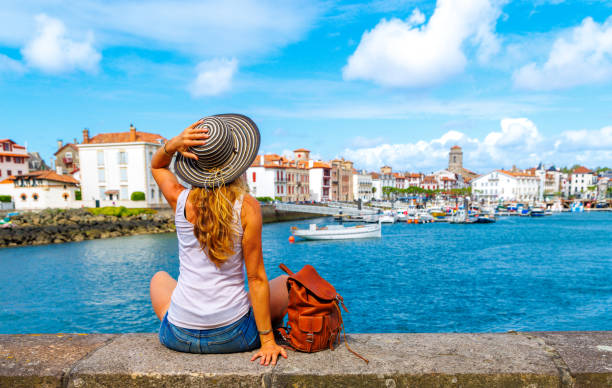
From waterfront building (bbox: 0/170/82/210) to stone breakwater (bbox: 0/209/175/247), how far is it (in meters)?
4.25

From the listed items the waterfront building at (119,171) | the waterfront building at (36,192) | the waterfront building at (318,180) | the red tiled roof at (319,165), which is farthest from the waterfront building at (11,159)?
the red tiled roof at (319,165)

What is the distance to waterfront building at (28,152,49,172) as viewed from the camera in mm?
84000

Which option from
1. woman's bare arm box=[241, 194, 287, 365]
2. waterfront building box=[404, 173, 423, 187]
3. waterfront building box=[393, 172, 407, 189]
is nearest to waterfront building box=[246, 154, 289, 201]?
waterfront building box=[393, 172, 407, 189]

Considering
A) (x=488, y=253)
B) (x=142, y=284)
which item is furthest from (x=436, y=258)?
(x=142, y=284)

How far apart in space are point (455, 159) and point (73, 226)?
560 ft

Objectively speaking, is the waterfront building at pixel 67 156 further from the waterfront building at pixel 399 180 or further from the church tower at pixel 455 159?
the church tower at pixel 455 159

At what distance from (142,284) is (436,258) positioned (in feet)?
62.7

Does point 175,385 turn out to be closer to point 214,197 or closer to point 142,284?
point 214,197

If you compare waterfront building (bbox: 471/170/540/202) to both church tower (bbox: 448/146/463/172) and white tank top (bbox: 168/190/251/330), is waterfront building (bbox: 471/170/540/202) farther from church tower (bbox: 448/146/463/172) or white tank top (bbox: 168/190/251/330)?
white tank top (bbox: 168/190/251/330)

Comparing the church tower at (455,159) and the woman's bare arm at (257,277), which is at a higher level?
the church tower at (455,159)

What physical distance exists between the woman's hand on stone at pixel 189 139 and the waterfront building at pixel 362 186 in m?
115

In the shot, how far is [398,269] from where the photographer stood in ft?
82.5

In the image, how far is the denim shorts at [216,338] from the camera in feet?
9.12

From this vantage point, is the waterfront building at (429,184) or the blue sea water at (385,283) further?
the waterfront building at (429,184)
